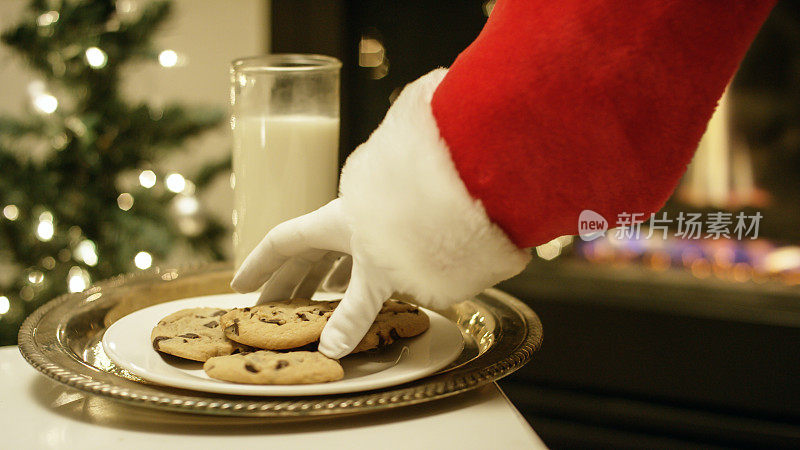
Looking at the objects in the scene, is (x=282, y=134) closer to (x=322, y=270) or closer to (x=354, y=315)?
(x=322, y=270)

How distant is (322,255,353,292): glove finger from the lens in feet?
2.19

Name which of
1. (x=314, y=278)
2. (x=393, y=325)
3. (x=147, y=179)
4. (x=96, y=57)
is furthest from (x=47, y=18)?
(x=393, y=325)

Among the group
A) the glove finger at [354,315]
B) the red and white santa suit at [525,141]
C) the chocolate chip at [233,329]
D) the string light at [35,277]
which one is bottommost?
the string light at [35,277]

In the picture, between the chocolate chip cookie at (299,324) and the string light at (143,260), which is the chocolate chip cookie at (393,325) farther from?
the string light at (143,260)

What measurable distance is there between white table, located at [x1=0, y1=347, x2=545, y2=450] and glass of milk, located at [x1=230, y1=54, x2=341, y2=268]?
0.38m

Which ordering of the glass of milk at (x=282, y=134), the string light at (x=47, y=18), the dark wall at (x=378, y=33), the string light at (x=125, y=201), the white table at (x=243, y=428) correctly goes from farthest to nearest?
the dark wall at (x=378, y=33) → the string light at (x=125, y=201) → the string light at (x=47, y=18) → the glass of milk at (x=282, y=134) → the white table at (x=243, y=428)

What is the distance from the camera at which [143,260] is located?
4.72 feet

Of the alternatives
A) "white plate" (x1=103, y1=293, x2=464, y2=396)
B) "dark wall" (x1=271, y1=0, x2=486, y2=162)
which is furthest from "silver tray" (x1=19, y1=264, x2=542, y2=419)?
"dark wall" (x1=271, y1=0, x2=486, y2=162)

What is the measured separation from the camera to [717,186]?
161 cm

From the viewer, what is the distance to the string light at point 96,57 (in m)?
1.37

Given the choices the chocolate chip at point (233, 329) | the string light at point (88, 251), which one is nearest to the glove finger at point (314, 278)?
the chocolate chip at point (233, 329)

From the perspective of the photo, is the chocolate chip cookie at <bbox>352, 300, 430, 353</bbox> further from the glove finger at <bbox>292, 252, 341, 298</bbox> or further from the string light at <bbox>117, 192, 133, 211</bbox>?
the string light at <bbox>117, 192, 133, 211</bbox>

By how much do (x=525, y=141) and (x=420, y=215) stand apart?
92mm

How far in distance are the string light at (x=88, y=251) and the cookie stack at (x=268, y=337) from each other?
0.90 m
